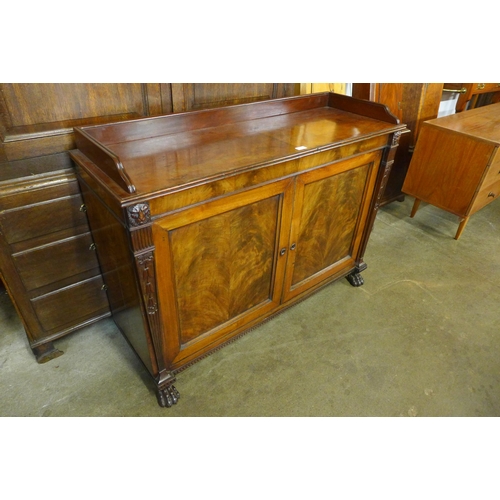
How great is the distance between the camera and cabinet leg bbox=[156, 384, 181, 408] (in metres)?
1.46

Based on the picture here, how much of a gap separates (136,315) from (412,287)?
5.20 feet

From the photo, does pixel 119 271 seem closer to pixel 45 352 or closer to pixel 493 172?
pixel 45 352

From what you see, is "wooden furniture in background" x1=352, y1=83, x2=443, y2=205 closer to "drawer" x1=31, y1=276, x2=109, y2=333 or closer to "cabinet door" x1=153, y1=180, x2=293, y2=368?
"cabinet door" x1=153, y1=180, x2=293, y2=368

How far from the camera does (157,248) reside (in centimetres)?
113

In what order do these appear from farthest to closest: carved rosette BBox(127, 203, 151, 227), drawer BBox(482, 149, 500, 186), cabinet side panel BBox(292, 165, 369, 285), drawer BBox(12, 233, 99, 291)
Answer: drawer BBox(482, 149, 500, 186)
cabinet side panel BBox(292, 165, 369, 285)
drawer BBox(12, 233, 99, 291)
carved rosette BBox(127, 203, 151, 227)

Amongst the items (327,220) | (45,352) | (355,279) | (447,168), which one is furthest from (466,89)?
(45,352)

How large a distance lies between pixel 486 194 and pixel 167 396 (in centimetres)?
239

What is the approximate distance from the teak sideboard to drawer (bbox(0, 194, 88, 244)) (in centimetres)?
7

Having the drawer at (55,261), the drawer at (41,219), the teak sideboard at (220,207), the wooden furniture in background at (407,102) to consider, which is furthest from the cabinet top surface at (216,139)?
the wooden furniture in background at (407,102)

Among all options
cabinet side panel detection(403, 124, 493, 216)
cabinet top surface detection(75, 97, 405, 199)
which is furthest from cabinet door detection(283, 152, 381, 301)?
cabinet side panel detection(403, 124, 493, 216)

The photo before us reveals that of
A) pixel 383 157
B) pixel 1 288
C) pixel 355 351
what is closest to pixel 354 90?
pixel 383 157

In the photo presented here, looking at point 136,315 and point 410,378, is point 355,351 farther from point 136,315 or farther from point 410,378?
point 136,315

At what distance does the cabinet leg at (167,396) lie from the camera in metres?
1.46

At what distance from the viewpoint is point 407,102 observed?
2.53m
